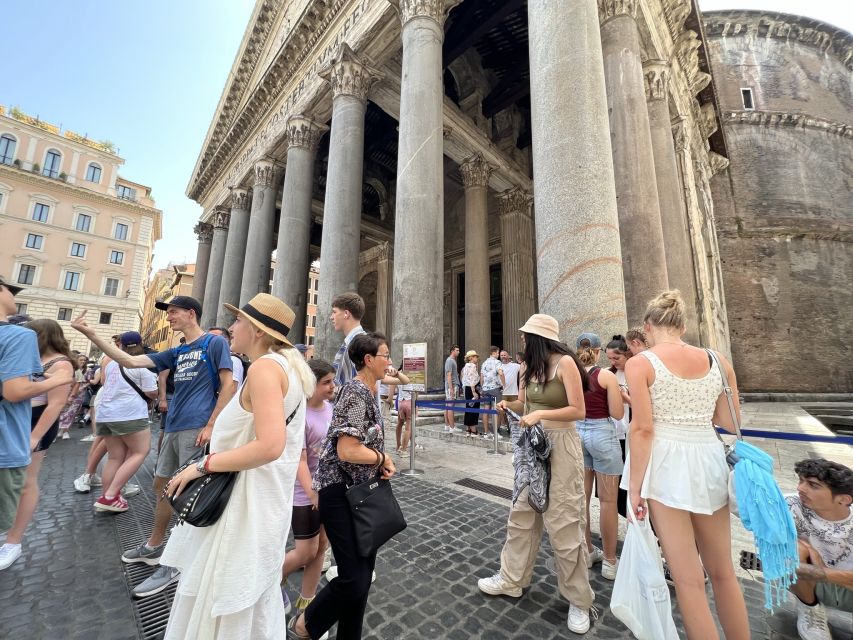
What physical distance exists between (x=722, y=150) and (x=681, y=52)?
399 inches

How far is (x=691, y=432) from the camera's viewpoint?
1729 mm

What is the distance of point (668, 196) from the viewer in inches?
384

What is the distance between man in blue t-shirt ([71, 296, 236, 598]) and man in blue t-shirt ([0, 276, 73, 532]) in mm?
522

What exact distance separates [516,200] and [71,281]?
38509 millimetres

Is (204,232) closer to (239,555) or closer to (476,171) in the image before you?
(476,171)

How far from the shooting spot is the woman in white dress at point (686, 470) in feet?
5.32

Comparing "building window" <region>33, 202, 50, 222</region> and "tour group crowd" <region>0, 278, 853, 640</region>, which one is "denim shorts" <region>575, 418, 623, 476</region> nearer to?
"tour group crowd" <region>0, 278, 853, 640</region>

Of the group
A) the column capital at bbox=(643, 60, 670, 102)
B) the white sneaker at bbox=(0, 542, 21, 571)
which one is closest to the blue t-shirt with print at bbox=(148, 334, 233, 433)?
the white sneaker at bbox=(0, 542, 21, 571)

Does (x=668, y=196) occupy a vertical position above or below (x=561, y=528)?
above

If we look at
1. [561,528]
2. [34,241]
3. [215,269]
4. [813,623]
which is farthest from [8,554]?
[34,241]

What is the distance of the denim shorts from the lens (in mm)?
2607

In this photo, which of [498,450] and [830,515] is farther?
[498,450]

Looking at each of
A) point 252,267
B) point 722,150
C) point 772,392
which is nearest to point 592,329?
point 252,267

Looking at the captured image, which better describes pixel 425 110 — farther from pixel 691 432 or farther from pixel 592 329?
pixel 691 432
